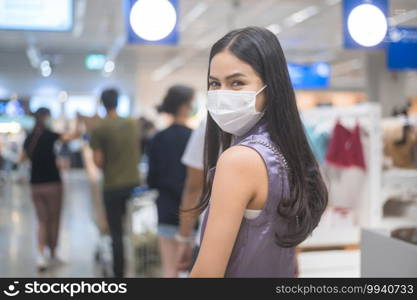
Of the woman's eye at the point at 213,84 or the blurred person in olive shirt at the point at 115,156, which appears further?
the blurred person in olive shirt at the point at 115,156

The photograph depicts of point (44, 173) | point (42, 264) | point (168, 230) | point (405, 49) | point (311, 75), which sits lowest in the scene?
point (42, 264)

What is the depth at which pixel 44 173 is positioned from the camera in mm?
5352

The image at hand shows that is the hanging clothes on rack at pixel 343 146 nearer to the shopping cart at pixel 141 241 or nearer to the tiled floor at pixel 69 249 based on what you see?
the tiled floor at pixel 69 249

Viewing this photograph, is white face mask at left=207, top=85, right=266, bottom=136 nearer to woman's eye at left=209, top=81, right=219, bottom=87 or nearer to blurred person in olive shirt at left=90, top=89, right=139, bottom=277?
woman's eye at left=209, top=81, right=219, bottom=87

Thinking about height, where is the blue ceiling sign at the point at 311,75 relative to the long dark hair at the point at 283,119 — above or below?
above

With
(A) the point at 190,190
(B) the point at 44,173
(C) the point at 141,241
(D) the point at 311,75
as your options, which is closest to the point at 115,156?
(C) the point at 141,241

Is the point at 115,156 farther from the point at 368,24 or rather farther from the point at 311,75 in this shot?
the point at 311,75

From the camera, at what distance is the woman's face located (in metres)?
1.26

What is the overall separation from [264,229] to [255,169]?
0.49ft

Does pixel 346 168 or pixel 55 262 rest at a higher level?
pixel 346 168

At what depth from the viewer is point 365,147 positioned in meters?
4.34

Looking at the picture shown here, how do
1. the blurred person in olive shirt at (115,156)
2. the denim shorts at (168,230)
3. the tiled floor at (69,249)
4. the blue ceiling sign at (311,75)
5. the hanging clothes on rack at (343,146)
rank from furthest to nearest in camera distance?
the blue ceiling sign at (311,75)
the blurred person in olive shirt at (115,156)
the hanging clothes on rack at (343,146)
the tiled floor at (69,249)
the denim shorts at (168,230)

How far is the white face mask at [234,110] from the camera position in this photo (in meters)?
1.26

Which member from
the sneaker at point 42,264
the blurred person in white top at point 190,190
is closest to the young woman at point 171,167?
the blurred person in white top at point 190,190
